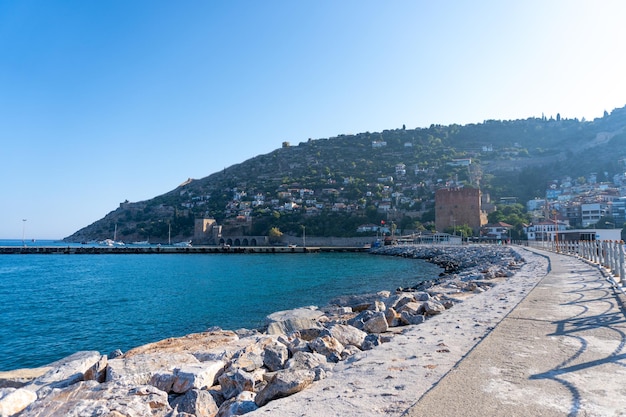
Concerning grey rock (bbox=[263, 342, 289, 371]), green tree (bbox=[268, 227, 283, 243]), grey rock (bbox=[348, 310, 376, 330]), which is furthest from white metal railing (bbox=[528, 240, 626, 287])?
green tree (bbox=[268, 227, 283, 243])

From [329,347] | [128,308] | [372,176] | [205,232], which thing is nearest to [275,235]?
[205,232]

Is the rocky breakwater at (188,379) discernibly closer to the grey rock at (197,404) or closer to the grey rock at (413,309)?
the grey rock at (197,404)

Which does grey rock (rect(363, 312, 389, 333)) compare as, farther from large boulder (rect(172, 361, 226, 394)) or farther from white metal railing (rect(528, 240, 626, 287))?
white metal railing (rect(528, 240, 626, 287))

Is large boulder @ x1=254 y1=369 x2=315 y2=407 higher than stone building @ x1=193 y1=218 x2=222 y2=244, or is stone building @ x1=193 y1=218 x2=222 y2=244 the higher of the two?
stone building @ x1=193 y1=218 x2=222 y2=244

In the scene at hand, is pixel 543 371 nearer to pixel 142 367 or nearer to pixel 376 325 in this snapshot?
pixel 376 325

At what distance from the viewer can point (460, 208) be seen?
75375 mm

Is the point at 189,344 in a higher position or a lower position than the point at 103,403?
lower

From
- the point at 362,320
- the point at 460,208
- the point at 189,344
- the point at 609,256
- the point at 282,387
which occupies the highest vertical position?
the point at 460,208

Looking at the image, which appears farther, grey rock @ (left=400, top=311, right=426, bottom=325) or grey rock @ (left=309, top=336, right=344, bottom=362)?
grey rock @ (left=400, top=311, right=426, bottom=325)

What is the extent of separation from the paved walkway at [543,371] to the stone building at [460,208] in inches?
2853

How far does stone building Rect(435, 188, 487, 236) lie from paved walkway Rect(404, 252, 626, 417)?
72.5 m

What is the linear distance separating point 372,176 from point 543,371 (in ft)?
385

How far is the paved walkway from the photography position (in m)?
2.81

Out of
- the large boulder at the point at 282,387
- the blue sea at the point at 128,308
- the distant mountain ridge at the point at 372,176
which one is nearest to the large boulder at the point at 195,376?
the large boulder at the point at 282,387
